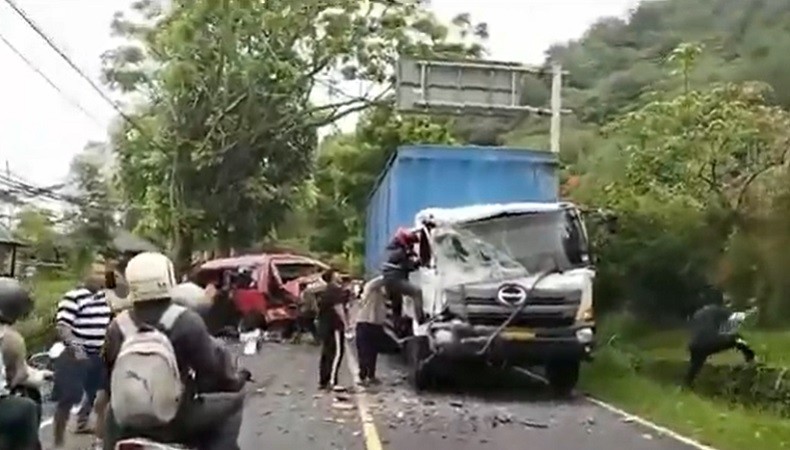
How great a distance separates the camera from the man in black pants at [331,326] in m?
17.9

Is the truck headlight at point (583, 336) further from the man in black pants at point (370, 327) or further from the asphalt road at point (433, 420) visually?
the man in black pants at point (370, 327)

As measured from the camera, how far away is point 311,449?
→ 13.2 metres

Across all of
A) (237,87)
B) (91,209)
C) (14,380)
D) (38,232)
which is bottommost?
(14,380)

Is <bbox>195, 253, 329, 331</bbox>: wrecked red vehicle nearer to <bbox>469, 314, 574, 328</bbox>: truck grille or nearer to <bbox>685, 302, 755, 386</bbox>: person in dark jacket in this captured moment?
<bbox>685, 302, 755, 386</bbox>: person in dark jacket

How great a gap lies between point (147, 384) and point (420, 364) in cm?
1283

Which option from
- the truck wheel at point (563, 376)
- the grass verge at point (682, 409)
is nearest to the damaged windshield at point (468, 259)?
the truck wheel at point (563, 376)

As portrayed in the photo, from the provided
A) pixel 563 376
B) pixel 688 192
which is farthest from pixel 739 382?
pixel 688 192

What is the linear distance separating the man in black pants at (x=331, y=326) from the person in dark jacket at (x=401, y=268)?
1195mm

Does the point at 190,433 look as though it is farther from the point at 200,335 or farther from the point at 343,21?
the point at 343,21

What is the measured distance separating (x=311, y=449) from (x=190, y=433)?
6.98 m

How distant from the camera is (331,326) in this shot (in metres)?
18.0

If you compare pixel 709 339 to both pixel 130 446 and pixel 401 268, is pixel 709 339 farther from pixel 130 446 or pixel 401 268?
pixel 130 446

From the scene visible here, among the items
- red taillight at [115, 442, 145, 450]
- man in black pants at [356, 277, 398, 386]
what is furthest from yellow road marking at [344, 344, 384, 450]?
red taillight at [115, 442, 145, 450]

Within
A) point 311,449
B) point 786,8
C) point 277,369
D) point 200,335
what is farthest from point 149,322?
point 786,8
